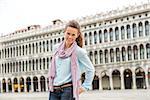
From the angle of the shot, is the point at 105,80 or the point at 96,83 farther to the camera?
the point at 96,83

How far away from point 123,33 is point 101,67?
6.37m

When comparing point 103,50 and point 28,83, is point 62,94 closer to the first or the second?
point 103,50

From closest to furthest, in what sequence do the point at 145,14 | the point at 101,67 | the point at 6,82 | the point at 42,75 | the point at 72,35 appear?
1. the point at 72,35
2. the point at 145,14
3. the point at 101,67
4. the point at 42,75
5. the point at 6,82

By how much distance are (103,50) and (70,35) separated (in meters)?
58.0

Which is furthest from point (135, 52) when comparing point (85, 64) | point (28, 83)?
point (85, 64)

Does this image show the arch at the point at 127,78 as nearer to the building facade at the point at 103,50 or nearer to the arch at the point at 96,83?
the building facade at the point at 103,50

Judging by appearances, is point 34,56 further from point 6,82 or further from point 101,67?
point 101,67

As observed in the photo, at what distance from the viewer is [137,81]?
57.3 m

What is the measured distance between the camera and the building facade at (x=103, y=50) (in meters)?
57.1

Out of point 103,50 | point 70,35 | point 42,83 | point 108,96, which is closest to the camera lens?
point 70,35

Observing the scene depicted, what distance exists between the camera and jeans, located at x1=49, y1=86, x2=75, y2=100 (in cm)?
440

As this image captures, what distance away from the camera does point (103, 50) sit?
62.3 m

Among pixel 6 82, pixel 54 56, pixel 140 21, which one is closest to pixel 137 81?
pixel 140 21

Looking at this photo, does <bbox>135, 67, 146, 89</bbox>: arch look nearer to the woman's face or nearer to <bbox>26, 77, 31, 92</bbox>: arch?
<bbox>26, 77, 31, 92</bbox>: arch
